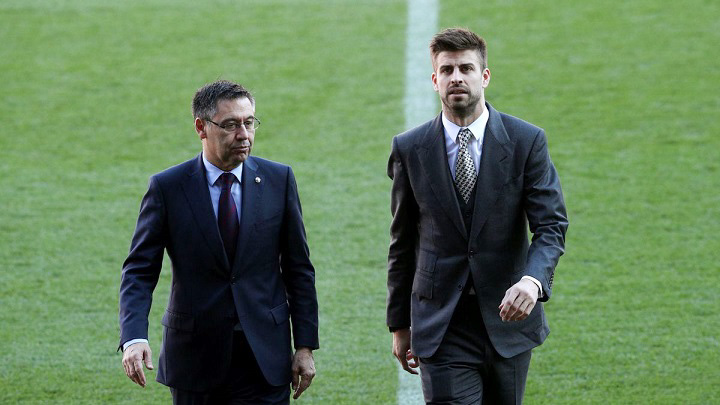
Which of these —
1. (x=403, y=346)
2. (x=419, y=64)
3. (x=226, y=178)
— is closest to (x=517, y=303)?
(x=403, y=346)

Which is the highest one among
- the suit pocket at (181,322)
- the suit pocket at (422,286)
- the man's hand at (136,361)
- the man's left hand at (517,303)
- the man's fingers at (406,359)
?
the man's left hand at (517,303)

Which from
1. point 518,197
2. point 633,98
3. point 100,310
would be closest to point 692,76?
point 633,98

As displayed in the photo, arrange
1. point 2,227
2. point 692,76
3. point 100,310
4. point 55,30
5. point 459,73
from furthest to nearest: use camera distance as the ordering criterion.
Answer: point 55,30, point 692,76, point 2,227, point 100,310, point 459,73

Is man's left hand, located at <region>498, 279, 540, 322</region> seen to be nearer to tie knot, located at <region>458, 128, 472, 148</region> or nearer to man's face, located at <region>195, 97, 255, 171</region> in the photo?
tie knot, located at <region>458, 128, 472, 148</region>

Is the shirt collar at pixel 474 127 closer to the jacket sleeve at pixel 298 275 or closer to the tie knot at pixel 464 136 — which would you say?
the tie knot at pixel 464 136

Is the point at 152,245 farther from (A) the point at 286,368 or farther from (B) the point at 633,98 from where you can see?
(B) the point at 633,98

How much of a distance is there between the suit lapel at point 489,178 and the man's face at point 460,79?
172mm

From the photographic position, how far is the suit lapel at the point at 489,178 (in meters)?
4.48

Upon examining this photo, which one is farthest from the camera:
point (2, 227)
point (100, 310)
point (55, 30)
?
point (55, 30)

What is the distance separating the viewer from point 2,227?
29.4 feet

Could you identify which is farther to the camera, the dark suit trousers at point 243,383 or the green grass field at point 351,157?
the green grass field at point 351,157

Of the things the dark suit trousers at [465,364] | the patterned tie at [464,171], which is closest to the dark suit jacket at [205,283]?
the dark suit trousers at [465,364]

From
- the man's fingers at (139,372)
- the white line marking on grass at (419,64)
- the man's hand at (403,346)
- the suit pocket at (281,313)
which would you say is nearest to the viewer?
the man's fingers at (139,372)

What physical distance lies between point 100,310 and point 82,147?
312cm
